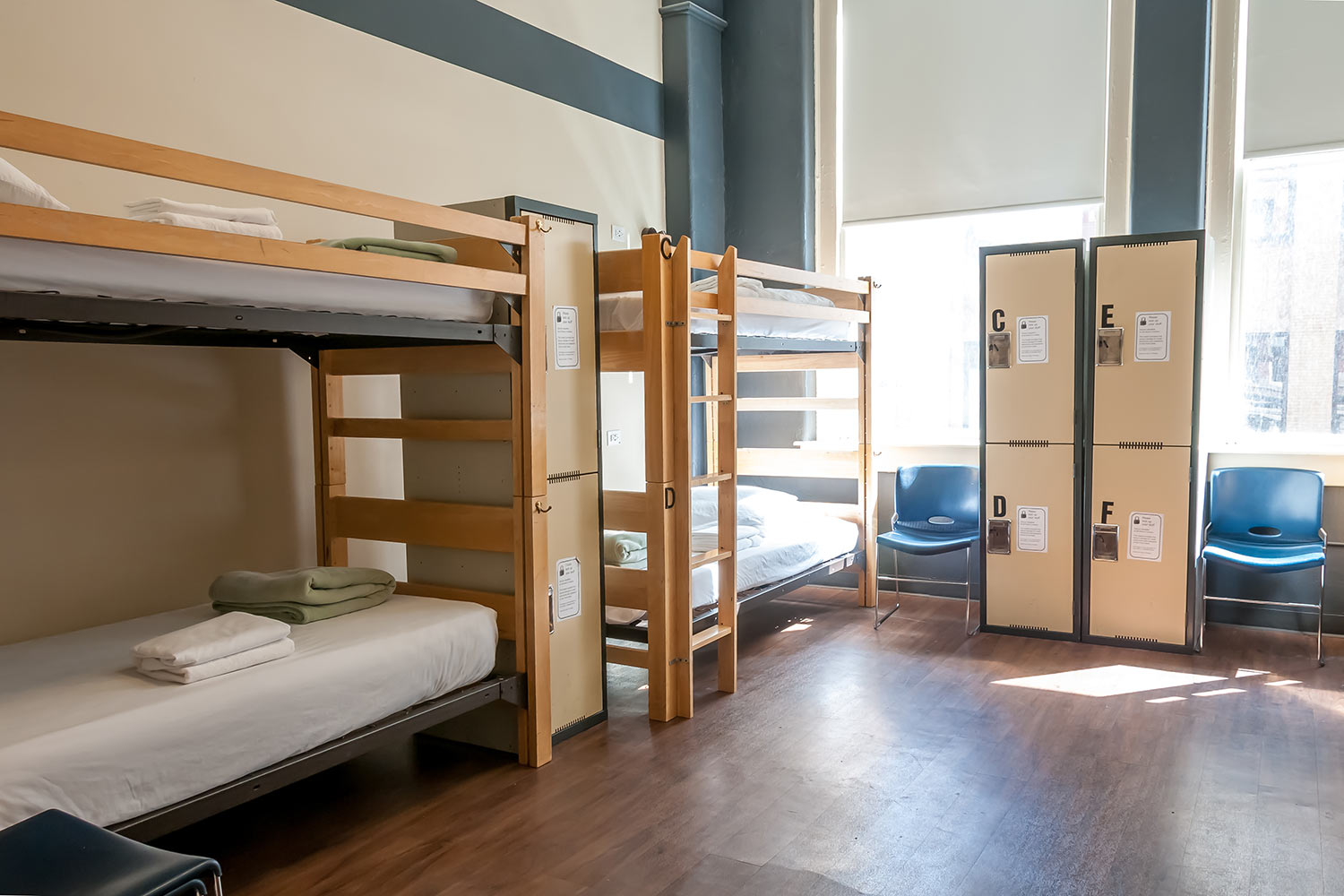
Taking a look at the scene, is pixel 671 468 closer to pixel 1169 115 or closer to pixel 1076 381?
pixel 1076 381

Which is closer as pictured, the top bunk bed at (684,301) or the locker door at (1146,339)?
the top bunk bed at (684,301)

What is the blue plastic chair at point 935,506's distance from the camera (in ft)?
18.1

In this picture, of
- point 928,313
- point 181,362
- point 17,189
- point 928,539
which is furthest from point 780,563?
point 17,189

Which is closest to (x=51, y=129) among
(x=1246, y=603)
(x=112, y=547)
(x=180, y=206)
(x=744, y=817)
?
(x=180, y=206)

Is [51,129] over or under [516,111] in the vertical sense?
under

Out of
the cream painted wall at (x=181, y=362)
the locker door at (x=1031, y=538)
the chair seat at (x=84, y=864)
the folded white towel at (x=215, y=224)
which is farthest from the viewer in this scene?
the locker door at (x=1031, y=538)

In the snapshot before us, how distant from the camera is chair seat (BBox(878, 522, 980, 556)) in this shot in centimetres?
530

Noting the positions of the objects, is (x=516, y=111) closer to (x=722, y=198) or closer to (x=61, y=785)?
(x=722, y=198)

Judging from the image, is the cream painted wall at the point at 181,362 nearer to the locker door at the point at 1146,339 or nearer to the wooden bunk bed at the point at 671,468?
the wooden bunk bed at the point at 671,468

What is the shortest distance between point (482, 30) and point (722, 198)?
7.56 ft

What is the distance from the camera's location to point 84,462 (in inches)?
130

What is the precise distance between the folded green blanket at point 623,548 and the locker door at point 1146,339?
2.40 metres

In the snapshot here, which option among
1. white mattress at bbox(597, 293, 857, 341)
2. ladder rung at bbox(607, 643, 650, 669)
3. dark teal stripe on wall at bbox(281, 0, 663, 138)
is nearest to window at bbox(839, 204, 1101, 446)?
white mattress at bbox(597, 293, 857, 341)

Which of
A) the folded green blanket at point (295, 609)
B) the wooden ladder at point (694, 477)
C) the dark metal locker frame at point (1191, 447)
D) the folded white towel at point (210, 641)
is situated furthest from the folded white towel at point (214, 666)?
the dark metal locker frame at point (1191, 447)
